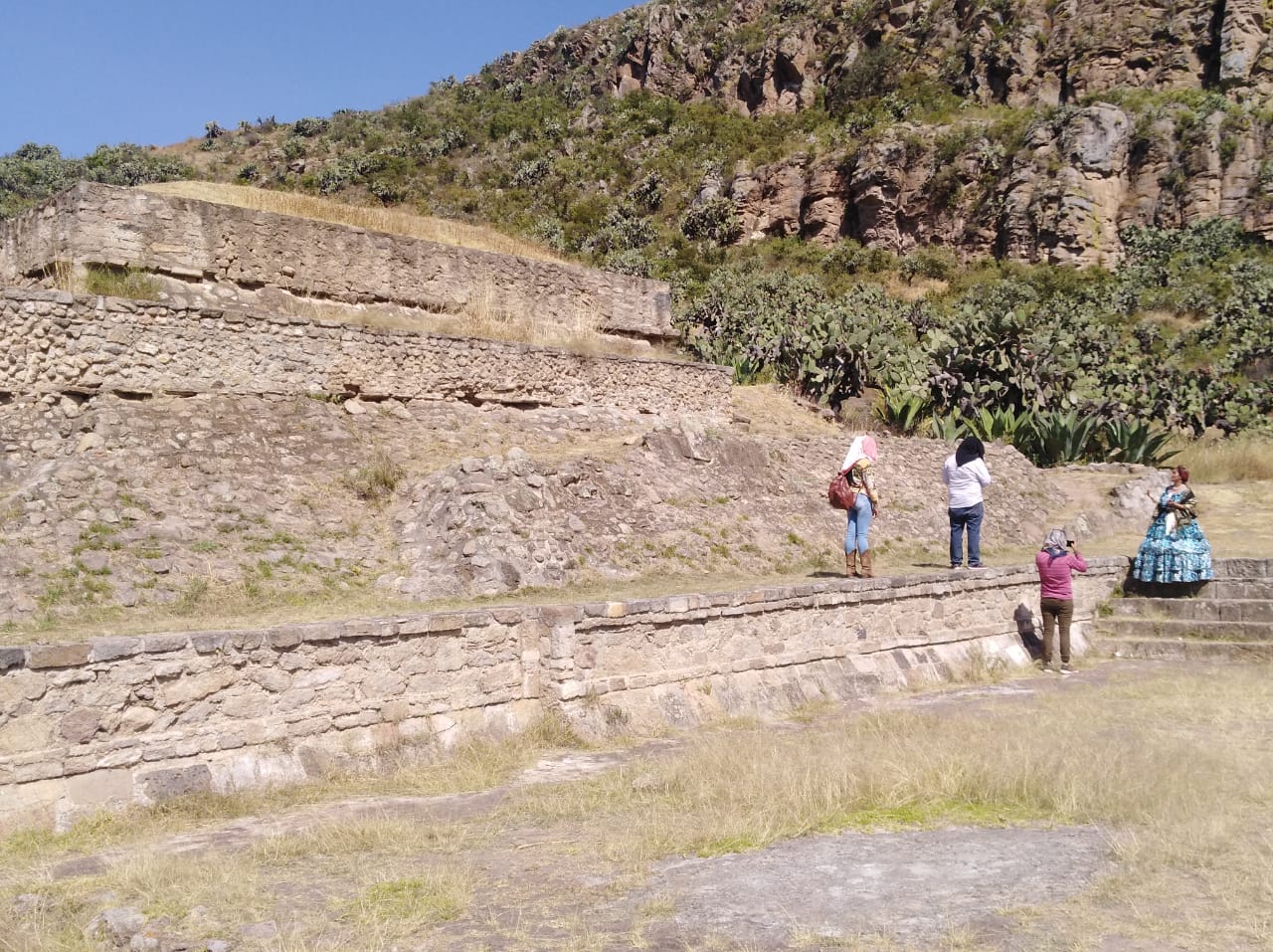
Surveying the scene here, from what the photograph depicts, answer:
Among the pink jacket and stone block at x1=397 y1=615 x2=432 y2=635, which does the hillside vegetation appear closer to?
the pink jacket

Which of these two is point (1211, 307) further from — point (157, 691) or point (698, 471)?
point (157, 691)

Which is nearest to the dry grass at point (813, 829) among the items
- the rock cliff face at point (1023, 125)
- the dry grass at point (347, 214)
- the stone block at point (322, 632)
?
the stone block at point (322, 632)

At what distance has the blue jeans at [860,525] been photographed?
32.6 ft

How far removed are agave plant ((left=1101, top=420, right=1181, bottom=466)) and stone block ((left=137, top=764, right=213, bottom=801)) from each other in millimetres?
17462

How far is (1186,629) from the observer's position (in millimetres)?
11086

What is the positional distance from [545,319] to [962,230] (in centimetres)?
3605

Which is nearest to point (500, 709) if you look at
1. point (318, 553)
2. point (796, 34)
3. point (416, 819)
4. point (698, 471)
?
point (416, 819)

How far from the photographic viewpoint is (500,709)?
273 inches

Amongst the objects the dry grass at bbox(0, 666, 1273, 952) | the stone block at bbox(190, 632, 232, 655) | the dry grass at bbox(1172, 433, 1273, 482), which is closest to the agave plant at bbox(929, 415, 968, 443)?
the dry grass at bbox(1172, 433, 1273, 482)

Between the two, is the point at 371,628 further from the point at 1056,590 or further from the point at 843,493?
the point at 1056,590

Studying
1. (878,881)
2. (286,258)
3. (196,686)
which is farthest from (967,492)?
(286,258)

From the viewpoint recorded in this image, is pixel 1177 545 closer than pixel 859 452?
No

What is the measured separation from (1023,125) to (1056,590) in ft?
136

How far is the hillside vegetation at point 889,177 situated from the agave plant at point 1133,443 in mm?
2415
